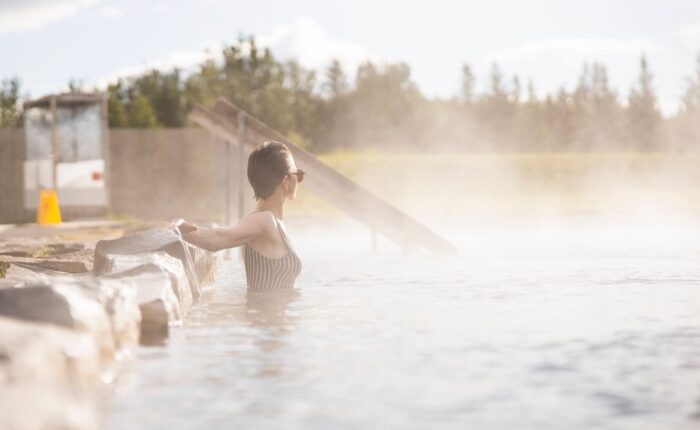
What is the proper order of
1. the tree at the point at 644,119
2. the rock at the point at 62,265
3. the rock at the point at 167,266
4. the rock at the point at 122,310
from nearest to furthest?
1. the rock at the point at 122,310
2. the rock at the point at 167,266
3. the rock at the point at 62,265
4. the tree at the point at 644,119

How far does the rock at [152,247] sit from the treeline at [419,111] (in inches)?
1341

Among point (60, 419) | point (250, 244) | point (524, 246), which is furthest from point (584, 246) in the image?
point (60, 419)

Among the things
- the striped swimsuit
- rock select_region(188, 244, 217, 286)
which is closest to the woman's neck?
the striped swimsuit

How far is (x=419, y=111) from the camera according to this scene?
239 feet

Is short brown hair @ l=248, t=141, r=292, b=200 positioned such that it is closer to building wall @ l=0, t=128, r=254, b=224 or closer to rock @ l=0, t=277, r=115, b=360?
rock @ l=0, t=277, r=115, b=360

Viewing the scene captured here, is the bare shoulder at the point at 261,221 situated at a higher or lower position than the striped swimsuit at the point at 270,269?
higher

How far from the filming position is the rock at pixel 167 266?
7.23 metres

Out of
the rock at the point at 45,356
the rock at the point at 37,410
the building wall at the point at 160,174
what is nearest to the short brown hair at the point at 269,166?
the rock at the point at 45,356

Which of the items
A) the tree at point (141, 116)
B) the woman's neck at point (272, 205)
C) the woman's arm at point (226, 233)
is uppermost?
the tree at point (141, 116)

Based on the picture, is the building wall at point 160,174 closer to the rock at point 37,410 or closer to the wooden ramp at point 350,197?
the wooden ramp at point 350,197

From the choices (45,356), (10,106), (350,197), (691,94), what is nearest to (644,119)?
(691,94)

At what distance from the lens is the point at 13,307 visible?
532cm

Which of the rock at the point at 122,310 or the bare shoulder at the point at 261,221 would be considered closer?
the rock at the point at 122,310

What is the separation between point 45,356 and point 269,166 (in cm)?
328
